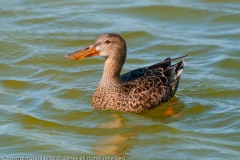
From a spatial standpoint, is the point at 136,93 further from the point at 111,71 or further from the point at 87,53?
the point at 87,53

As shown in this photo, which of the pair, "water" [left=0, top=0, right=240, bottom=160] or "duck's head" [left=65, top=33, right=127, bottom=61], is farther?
"duck's head" [left=65, top=33, right=127, bottom=61]

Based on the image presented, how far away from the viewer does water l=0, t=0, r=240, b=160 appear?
9.51 m

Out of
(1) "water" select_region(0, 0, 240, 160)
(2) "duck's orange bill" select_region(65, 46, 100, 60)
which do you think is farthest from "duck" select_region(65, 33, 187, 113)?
(1) "water" select_region(0, 0, 240, 160)

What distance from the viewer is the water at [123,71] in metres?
9.51

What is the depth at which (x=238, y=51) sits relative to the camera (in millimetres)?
13648

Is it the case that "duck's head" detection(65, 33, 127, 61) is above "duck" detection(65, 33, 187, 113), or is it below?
above

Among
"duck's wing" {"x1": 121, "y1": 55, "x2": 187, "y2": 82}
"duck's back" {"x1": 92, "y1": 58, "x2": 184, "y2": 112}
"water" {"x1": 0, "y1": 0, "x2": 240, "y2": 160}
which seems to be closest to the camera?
"water" {"x1": 0, "y1": 0, "x2": 240, "y2": 160}

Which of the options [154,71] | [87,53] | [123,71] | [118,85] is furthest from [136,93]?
[123,71]

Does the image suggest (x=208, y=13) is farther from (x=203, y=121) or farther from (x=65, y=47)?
(x=203, y=121)

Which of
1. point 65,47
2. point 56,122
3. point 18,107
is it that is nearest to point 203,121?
point 56,122

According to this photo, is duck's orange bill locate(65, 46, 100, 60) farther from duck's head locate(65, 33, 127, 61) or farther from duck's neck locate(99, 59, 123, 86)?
duck's neck locate(99, 59, 123, 86)

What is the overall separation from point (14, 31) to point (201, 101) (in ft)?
18.0

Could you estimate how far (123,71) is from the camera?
12.9 meters

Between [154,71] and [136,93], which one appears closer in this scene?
[136,93]
